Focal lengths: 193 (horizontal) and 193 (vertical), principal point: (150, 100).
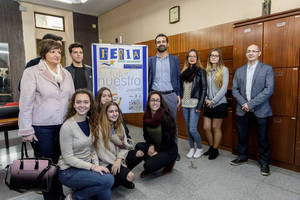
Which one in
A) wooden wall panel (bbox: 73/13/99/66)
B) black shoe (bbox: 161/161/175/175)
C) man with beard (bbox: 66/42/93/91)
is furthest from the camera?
wooden wall panel (bbox: 73/13/99/66)

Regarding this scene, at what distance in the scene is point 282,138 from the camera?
2.44 meters

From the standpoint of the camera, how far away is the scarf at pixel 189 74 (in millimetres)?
2736

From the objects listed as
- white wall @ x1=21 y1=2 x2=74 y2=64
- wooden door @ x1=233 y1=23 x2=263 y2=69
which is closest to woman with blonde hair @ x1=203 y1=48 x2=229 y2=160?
wooden door @ x1=233 y1=23 x2=263 y2=69

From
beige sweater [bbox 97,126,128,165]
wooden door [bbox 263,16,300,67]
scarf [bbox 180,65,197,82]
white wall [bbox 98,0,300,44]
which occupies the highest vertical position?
white wall [bbox 98,0,300,44]

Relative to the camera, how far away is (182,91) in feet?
9.44

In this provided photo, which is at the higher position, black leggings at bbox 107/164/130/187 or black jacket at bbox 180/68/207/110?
black jacket at bbox 180/68/207/110

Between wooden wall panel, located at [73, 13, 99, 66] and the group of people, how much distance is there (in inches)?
154

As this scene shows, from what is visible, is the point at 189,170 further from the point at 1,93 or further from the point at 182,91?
the point at 1,93

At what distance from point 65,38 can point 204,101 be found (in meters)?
4.80

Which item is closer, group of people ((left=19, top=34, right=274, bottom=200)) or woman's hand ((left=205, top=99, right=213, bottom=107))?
group of people ((left=19, top=34, right=274, bottom=200))

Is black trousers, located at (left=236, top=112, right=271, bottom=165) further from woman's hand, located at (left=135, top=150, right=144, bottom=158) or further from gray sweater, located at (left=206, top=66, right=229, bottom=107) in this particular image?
woman's hand, located at (left=135, top=150, right=144, bottom=158)

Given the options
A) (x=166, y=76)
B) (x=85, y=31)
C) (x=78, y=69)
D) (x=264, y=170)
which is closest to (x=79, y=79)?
(x=78, y=69)

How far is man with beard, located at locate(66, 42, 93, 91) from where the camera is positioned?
88.4 inches

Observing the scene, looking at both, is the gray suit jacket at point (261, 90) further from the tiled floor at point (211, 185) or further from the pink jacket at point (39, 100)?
the pink jacket at point (39, 100)
